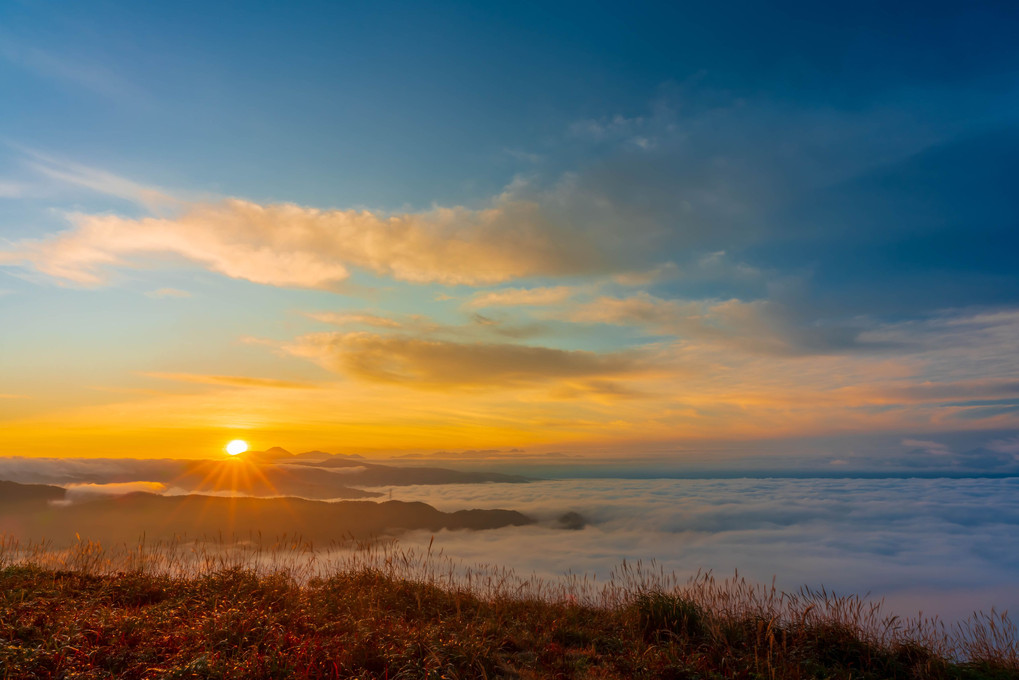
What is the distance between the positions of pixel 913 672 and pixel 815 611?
1.61 m

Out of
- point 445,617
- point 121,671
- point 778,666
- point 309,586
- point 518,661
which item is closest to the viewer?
point 121,671

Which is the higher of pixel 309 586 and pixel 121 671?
pixel 121 671

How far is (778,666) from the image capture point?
305 inches

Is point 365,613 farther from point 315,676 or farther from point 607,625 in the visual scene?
point 607,625

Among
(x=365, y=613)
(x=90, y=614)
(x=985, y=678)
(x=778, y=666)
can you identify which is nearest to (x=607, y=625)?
(x=778, y=666)

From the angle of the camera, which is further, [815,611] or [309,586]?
[309,586]

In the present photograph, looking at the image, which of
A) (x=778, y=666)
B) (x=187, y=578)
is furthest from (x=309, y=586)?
(x=778, y=666)

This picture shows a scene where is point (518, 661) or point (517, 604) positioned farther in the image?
point (517, 604)

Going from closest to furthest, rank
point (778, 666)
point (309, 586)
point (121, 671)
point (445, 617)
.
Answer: point (121, 671), point (778, 666), point (445, 617), point (309, 586)

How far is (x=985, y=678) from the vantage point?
8406mm

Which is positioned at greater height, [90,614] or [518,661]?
[90,614]

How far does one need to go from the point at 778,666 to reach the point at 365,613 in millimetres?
6922

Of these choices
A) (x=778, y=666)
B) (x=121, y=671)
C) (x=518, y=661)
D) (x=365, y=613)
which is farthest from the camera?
(x=365, y=613)

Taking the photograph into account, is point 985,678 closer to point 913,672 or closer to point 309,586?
point 913,672
